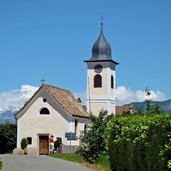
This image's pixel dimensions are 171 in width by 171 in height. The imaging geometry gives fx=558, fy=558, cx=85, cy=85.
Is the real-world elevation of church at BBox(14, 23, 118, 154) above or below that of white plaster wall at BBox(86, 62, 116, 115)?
below

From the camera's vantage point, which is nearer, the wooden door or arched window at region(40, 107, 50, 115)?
the wooden door

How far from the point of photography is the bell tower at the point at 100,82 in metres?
75.4

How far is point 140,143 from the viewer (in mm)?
22016

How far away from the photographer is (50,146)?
6378 centimetres

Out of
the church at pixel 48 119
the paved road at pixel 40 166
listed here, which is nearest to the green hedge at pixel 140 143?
the paved road at pixel 40 166

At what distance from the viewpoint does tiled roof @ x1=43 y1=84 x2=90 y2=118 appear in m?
64.0

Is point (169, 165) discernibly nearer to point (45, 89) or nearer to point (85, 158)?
point (85, 158)

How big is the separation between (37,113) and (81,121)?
5.62m

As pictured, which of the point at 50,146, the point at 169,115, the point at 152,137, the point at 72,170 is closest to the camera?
the point at 169,115

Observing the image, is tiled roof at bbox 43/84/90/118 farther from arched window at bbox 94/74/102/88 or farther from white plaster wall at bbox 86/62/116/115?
arched window at bbox 94/74/102/88

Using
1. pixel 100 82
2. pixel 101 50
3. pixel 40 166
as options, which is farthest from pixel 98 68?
pixel 40 166

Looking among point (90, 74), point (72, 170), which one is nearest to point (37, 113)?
point (90, 74)

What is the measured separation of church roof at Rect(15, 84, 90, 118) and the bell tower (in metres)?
6.49

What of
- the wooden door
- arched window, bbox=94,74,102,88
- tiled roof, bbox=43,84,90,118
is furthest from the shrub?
arched window, bbox=94,74,102,88
